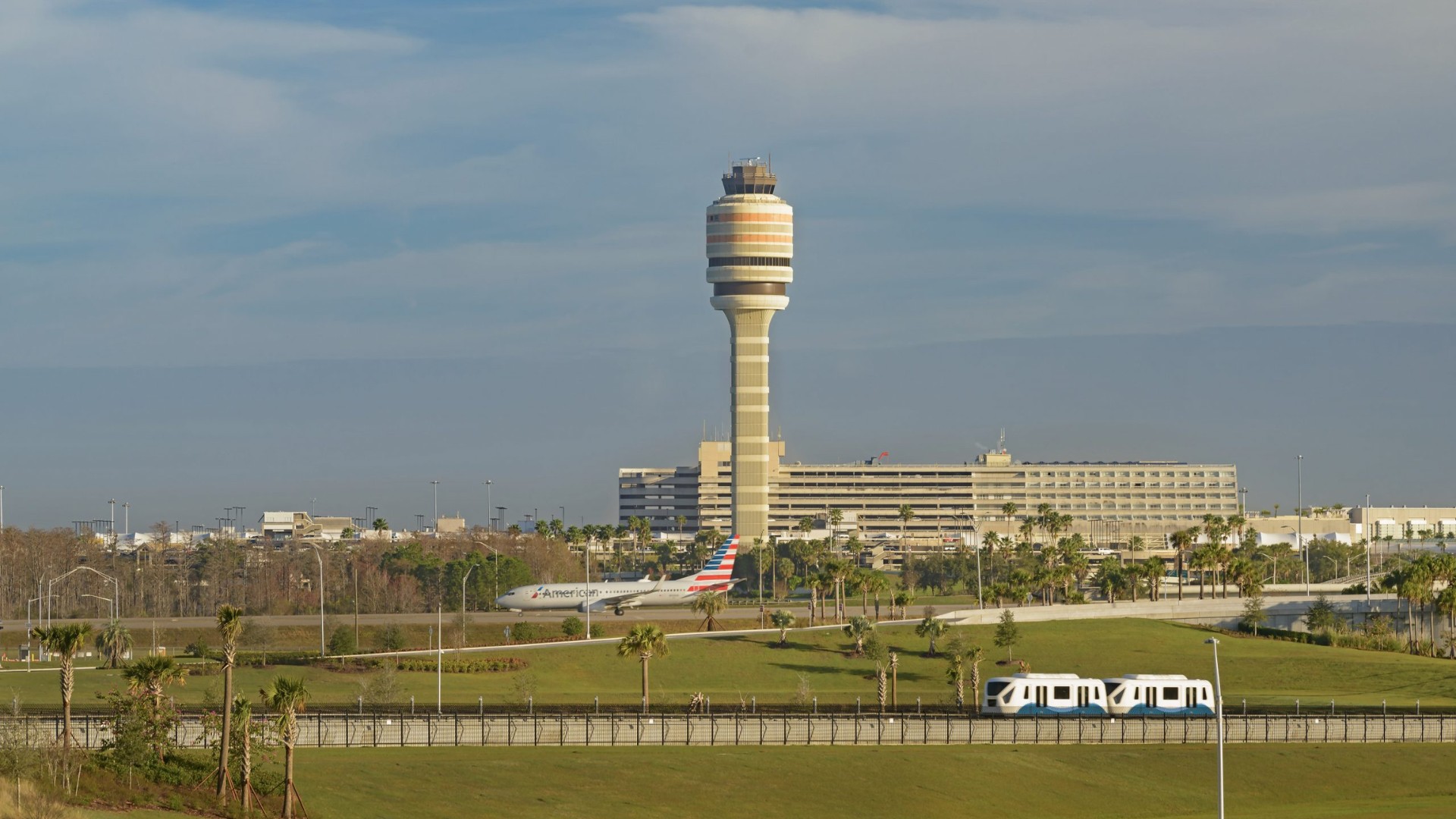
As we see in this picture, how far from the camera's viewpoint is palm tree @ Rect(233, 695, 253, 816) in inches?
2589

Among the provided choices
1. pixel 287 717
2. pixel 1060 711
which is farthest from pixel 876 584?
pixel 287 717

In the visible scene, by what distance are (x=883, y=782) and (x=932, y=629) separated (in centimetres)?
6219

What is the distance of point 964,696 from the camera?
124 metres

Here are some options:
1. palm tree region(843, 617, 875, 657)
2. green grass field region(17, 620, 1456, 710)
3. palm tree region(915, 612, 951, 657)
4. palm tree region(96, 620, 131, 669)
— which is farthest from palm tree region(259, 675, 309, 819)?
palm tree region(915, 612, 951, 657)

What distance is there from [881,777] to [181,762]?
30.1 meters

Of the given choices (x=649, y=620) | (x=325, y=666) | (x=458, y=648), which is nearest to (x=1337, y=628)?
(x=649, y=620)

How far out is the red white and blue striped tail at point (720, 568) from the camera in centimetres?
18188

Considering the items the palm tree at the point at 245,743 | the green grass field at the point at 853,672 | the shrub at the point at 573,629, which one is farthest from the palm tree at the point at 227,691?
the shrub at the point at 573,629

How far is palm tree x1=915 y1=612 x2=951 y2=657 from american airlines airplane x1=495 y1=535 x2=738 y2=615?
38540 mm

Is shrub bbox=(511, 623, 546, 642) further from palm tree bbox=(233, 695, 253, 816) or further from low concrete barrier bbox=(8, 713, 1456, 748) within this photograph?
palm tree bbox=(233, 695, 253, 816)

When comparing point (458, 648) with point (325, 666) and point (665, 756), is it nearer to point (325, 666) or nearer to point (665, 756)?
point (325, 666)

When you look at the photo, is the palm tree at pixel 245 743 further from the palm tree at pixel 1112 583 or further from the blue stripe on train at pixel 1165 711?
the palm tree at pixel 1112 583

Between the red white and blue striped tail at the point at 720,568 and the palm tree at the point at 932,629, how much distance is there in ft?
133

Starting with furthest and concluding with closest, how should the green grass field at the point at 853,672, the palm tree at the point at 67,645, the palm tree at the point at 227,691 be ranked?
the green grass field at the point at 853,672
the palm tree at the point at 67,645
the palm tree at the point at 227,691
